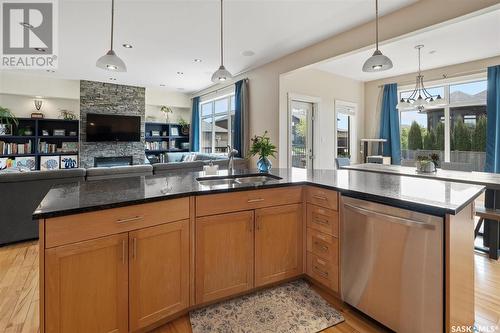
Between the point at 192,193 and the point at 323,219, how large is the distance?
1.08 metres

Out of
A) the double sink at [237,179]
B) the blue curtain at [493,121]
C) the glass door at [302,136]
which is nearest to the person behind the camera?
the double sink at [237,179]

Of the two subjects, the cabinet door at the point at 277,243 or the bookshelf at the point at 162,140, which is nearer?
the cabinet door at the point at 277,243

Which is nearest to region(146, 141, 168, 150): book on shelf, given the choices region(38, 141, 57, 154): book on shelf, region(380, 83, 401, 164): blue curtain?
region(38, 141, 57, 154): book on shelf

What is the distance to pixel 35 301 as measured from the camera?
204 centimetres

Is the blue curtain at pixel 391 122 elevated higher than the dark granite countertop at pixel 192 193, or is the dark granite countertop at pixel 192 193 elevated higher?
the blue curtain at pixel 391 122

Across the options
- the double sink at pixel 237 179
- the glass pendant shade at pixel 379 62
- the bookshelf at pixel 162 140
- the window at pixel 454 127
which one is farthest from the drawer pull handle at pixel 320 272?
the bookshelf at pixel 162 140

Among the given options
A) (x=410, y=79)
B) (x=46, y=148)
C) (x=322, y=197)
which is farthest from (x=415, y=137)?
(x=46, y=148)

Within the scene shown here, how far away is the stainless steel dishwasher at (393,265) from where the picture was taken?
4.61 feet

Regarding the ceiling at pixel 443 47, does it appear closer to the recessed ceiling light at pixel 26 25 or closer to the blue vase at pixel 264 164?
the blue vase at pixel 264 164

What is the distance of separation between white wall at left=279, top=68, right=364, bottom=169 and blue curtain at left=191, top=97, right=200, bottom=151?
389 cm

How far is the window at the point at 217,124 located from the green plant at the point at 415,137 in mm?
4388

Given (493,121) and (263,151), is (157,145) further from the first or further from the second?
(493,121)

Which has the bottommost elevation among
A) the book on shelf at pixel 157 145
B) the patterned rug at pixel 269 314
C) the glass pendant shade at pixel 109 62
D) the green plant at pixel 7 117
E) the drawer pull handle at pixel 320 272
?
the patterned rug at pixel 269 314

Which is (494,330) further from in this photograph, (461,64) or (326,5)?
(461,64)
